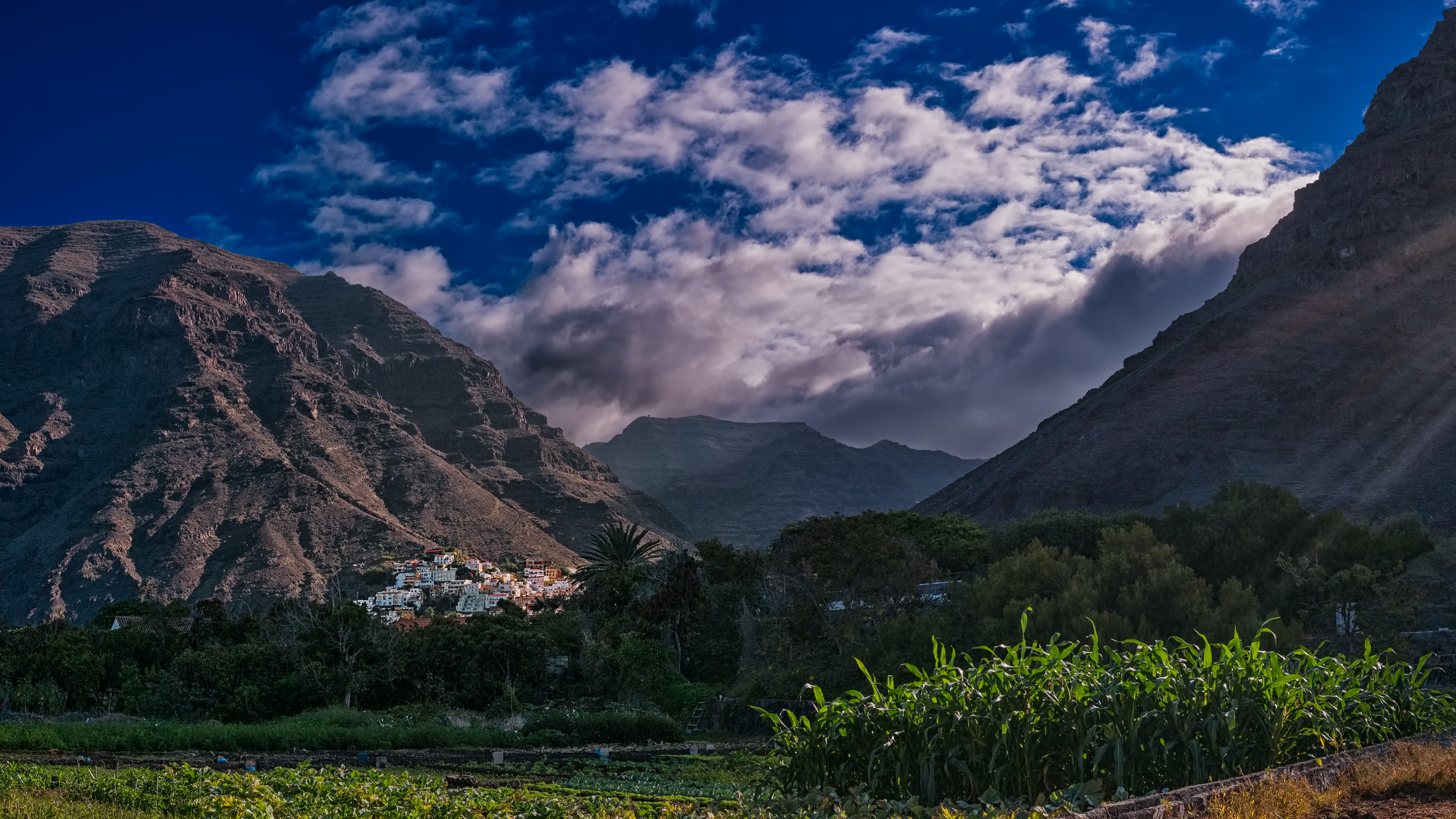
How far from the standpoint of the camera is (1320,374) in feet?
260

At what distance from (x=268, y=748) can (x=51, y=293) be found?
15025 centimetres

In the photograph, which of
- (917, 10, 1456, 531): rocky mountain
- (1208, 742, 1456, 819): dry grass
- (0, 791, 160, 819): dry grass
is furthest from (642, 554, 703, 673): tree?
(917, 10, 1456, 531): rocky mountain

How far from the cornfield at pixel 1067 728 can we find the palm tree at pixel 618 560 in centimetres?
3021

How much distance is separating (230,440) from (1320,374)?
9954 cm

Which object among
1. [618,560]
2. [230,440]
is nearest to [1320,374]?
[618,560]

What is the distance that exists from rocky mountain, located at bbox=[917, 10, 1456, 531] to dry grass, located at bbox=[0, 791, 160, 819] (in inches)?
2462

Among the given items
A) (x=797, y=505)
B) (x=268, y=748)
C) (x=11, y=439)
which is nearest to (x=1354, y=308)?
(x=268, y=748)

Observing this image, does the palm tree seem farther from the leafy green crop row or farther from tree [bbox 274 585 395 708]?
the leafy green crop row

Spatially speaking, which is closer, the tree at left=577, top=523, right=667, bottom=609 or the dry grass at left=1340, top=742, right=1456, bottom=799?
the dry grass at left=1340, top=742, right=1456, bottom=799

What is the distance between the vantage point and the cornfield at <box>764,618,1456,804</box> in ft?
22.8

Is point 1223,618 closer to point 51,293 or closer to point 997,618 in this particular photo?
point 997,618

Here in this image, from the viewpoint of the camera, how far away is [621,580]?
124ft

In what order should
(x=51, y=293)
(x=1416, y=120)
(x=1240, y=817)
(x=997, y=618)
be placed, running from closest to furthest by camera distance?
(x=1240, y=817) < (x=997, y=618) < (x=1416, y=120) < (x=51, y=293)

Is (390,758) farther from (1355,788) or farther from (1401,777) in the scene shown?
(1401,777)
